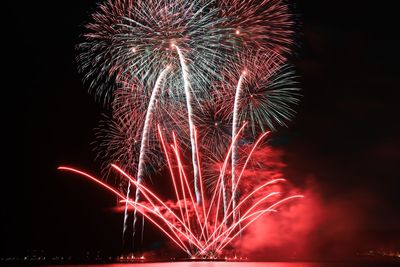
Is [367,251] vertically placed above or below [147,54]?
below

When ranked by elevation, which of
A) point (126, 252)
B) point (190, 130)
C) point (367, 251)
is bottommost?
point (367, 251)

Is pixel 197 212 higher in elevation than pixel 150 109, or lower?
lower

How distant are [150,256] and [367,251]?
6839cm

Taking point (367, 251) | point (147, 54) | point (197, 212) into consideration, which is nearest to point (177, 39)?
point (147, 54)

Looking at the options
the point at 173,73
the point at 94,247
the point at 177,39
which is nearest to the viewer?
the point at 177,39

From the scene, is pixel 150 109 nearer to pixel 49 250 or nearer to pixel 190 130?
pixel 190 130

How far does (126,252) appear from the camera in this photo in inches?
3915

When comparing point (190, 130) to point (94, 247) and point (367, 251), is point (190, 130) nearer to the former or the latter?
point (94, 247)

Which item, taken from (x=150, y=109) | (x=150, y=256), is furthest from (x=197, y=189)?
(x=150, y=256)

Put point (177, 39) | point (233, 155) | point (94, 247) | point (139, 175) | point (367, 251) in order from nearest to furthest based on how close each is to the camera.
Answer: point (177, 39) < point (139, 175) < point (233, 155) < point (94, 247) < point (367, 251)

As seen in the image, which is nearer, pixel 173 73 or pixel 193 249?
pixel 173 73

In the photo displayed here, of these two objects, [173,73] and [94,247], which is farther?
[94,247]

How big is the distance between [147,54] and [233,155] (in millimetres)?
13259

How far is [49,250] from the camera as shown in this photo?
324 feet
